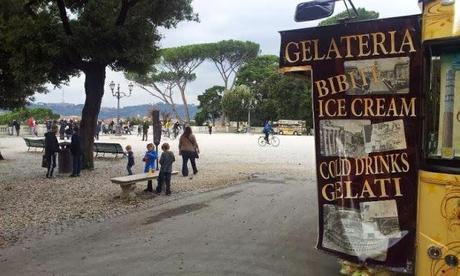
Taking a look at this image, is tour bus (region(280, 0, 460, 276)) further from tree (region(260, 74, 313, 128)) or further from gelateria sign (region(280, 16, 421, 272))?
tree (region(260, 74, 313, 128))

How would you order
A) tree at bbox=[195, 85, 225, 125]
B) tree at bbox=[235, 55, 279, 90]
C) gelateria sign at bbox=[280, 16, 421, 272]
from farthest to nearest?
tree at bbox=[195, 85, 225, 125] → tree at bbox=[235, 55, 279, 90] → gelateria sign at bbox=[280, 16, 421, 272]

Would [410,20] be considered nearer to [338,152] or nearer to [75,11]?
[338,152]

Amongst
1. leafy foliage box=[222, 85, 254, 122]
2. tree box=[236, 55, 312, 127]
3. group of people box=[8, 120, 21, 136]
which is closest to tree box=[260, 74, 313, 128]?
tree box=[236, 55, 312, 127]

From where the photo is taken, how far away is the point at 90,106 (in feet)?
60.5

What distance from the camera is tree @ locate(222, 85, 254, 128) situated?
6969 centimetres

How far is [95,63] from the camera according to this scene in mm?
17781

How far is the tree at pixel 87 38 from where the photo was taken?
16.0 metres

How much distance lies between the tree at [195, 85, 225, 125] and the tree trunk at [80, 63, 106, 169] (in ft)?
204

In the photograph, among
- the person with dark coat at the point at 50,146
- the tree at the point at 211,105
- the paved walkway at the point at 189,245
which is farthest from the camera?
the tree at the point at 211,105

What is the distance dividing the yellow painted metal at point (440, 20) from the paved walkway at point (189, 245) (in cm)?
303

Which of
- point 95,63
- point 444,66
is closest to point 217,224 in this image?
point 444,66

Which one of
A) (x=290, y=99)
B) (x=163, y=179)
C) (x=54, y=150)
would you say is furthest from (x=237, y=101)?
(x=163, y=179)

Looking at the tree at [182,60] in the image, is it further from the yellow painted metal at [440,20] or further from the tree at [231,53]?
the yellow painted metal at [440,20]

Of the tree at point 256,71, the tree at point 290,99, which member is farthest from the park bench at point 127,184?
the tree at point 256,71
